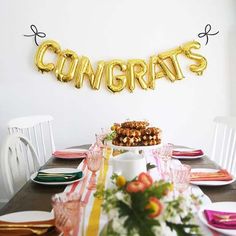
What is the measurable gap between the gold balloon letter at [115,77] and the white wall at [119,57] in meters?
0.08

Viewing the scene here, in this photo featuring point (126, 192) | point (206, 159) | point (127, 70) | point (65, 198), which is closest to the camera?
point (126, 192)

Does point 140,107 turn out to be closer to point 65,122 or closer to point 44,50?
point 65,122

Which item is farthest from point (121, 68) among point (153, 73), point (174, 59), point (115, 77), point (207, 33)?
point (207, 33)

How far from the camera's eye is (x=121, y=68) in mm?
2775

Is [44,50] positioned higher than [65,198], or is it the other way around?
[44,50]

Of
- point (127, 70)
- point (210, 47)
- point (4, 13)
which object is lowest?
point (127, 70)

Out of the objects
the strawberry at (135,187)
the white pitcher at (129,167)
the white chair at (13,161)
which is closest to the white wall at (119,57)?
the white chair at (13,161)

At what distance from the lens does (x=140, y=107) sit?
2.85m

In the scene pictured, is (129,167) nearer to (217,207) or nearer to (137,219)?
(217,207)

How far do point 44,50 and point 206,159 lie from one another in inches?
64.7

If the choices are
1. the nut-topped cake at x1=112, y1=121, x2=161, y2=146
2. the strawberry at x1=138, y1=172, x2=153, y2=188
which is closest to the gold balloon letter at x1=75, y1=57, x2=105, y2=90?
the nut-topped cake at x1=112, y1=121, x2=161, y2=146

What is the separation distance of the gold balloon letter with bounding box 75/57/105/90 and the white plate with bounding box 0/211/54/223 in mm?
1761

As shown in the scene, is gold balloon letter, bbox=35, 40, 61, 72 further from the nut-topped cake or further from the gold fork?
the gold fork

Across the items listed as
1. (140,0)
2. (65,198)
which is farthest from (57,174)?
(140,0)
